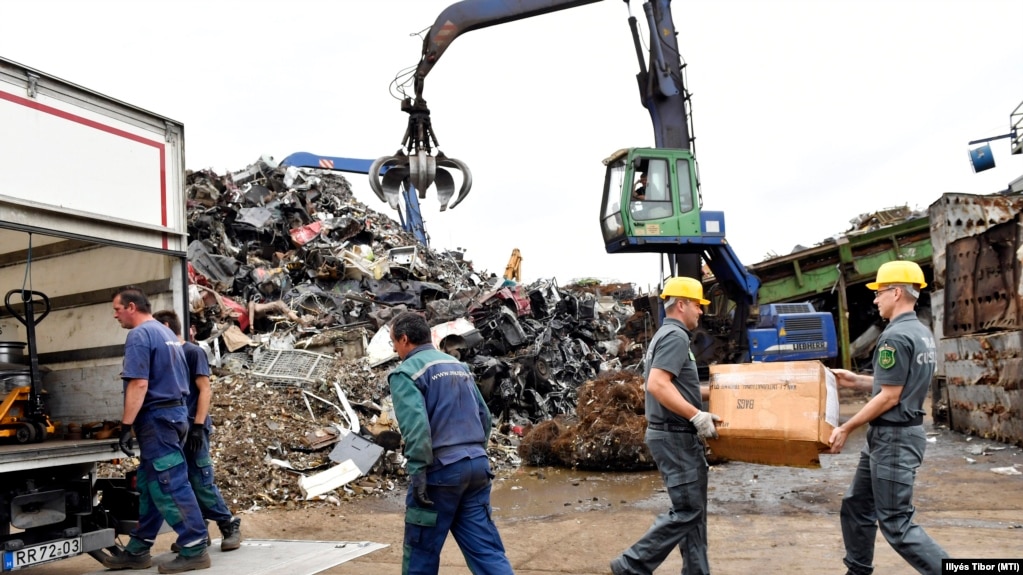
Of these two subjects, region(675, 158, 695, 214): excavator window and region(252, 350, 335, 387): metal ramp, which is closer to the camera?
region(252, 350, 335, 387): metal ramp

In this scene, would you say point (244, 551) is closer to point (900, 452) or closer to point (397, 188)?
point (397, 188)

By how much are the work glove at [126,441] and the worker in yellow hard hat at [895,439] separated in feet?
12.9

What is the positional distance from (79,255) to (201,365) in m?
1.32

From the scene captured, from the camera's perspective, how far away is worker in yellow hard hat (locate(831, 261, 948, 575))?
11.4 feet

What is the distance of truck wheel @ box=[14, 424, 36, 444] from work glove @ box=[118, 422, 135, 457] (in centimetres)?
62

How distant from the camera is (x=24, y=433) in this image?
4.71 metres

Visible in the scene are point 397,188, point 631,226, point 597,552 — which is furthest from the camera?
point 631,226

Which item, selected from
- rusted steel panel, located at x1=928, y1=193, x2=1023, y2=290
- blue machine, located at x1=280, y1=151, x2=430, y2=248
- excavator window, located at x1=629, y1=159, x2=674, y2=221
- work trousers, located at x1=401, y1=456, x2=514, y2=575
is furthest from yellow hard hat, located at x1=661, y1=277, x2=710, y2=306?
blue machine, located at x1=280, y1=151, x2=430, y2=248

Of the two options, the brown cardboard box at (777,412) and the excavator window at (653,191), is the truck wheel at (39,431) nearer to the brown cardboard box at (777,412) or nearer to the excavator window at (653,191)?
the brown cardboard box at (777,412)

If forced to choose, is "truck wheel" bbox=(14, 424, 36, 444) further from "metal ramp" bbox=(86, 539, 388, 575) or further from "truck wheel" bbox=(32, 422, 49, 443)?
"metal ramp" bbox=(86, 539, 388, 575)

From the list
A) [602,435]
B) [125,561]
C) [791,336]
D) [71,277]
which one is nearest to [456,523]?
[125,561]

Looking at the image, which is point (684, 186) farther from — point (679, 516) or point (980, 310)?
point (679, 516)

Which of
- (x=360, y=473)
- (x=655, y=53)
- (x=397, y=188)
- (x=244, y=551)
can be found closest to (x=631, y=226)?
(x=655, y=53)

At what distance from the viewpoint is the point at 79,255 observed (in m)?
5.54
